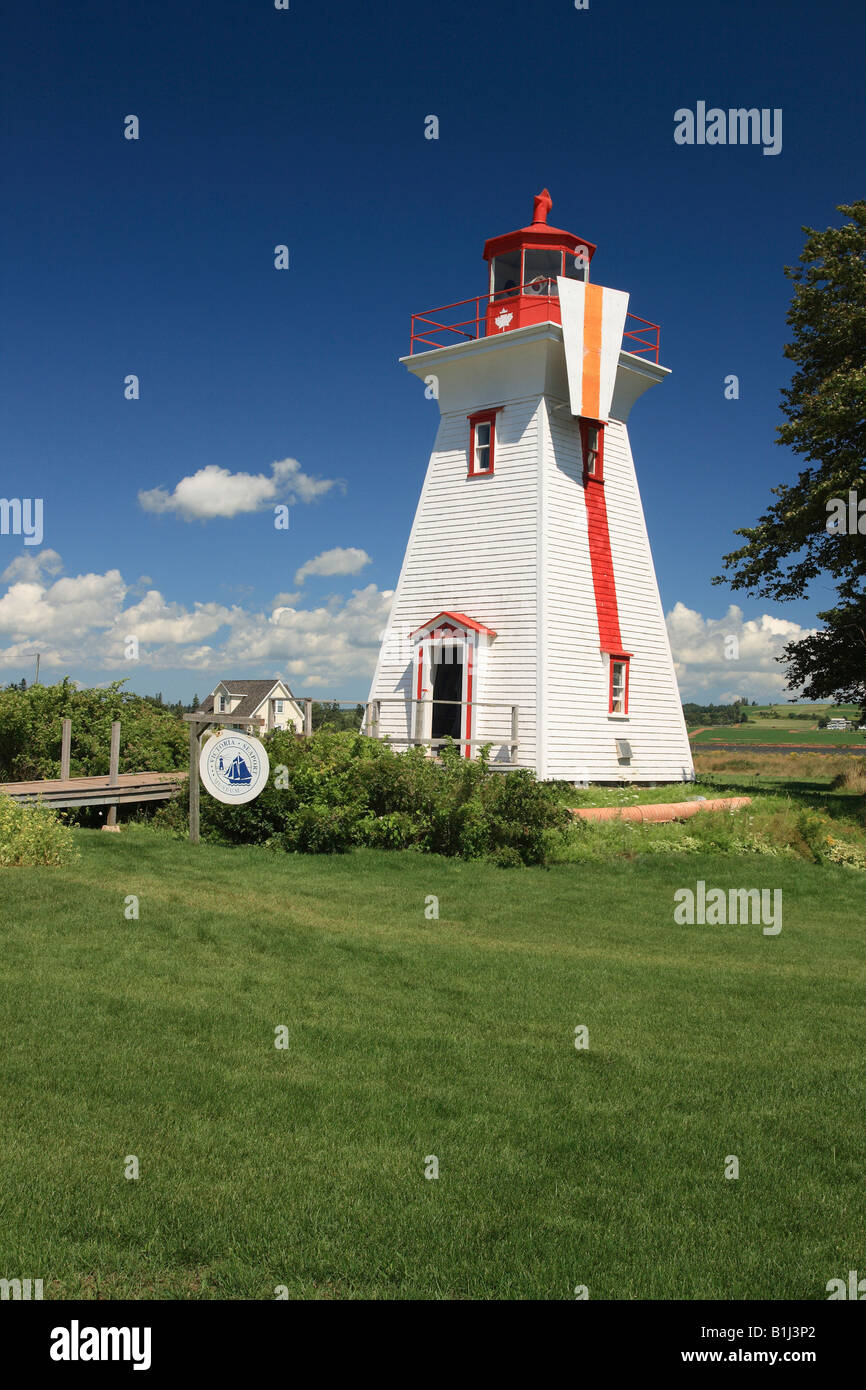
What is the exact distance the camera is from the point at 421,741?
21.6 meters

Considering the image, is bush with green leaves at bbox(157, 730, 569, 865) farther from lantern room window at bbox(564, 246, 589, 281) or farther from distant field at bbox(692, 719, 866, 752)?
distant field at bbox(692, 719, 866, 752)

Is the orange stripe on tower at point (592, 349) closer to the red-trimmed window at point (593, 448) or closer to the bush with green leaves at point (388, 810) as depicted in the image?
the red-trimmed window at point (593, 448)

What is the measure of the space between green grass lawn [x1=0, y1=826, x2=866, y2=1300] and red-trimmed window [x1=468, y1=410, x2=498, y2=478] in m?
15.1

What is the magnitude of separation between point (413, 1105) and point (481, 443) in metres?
20.9

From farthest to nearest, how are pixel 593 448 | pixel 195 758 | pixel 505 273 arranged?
pixel 505 273, pixel 593 448, pixel 195 758

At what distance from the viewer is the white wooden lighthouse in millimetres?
23078

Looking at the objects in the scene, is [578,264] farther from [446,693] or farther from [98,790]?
[98,790]

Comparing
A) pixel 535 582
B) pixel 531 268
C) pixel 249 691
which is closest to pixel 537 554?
pixel 535 582

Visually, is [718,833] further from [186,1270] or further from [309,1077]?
[186,1270]

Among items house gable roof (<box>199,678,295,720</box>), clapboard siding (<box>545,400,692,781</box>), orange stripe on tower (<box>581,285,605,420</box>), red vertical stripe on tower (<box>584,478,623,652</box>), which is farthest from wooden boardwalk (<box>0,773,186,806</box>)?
house gable roof (<box>199,678,295,720</box>)

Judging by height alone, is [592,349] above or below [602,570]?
above

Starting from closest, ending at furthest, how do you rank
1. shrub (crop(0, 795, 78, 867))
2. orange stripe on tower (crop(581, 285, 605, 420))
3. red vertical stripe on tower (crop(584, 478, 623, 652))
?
shrub (crop(0, 795, 78, 867))
orange stripe on tower (crop(581, 285, 605, 420))
red vertical stripe on tower (crop(584, 478, 623, 652))

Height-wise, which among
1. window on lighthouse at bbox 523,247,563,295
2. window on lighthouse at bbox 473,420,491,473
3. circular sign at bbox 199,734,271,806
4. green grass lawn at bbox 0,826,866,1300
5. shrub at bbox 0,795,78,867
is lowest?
green grass lawn at bbox 0,826,866,1300

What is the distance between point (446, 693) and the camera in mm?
25062
